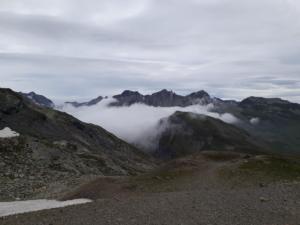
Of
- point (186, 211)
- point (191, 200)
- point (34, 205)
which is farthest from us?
point (34, 205)

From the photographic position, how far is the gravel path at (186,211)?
93.0 feet

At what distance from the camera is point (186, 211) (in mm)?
30656

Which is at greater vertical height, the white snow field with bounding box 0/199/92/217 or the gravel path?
the gravel path

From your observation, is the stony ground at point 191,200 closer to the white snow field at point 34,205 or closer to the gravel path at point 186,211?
the gravel path at point 186,211

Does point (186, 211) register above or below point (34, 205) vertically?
above

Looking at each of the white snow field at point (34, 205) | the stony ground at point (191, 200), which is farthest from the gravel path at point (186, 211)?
the white snow field at point (34, 205)

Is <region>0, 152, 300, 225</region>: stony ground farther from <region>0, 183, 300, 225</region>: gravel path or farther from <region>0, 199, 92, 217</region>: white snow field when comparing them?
<region>0, 199, 92, 217</region>: white snow field

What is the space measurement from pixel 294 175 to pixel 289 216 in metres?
21.5

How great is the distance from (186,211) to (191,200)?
3749 millimetres

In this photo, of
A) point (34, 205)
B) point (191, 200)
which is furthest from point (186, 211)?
point (34, 205)

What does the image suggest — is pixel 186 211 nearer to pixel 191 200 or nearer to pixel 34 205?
pixel 191 200

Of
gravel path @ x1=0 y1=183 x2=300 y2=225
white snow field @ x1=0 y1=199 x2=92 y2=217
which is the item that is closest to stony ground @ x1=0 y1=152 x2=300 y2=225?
gravel path @ x1=0 y1=183 x2=300 y2=225

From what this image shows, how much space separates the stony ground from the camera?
2895 cm

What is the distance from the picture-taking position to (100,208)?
32.9m
